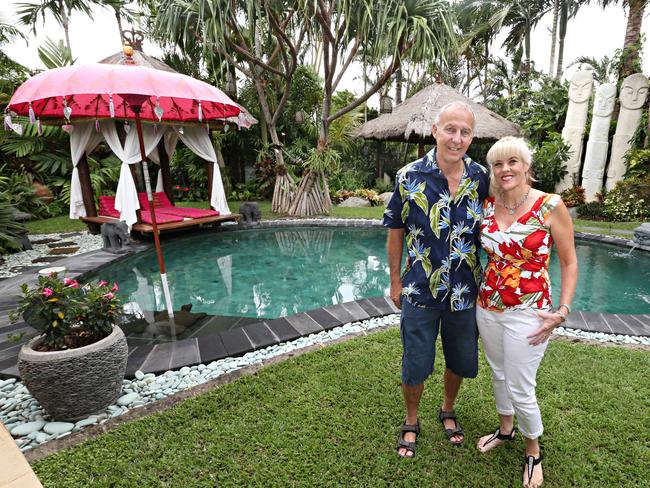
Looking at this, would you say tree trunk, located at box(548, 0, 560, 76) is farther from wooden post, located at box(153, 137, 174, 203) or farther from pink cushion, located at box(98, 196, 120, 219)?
pink cushion, located at box(98, 196, 120, 219)

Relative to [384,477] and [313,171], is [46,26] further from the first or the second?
[384,477]

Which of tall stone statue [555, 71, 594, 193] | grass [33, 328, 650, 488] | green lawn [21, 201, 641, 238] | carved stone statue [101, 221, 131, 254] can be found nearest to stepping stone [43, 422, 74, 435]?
grass [33, 328, 650, 488]

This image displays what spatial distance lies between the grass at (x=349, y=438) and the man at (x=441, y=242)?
1.41ft

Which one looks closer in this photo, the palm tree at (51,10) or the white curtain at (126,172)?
the white curtain at (126,172)

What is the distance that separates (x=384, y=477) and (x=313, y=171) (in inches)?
301

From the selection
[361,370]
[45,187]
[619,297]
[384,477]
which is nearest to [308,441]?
[384,477]

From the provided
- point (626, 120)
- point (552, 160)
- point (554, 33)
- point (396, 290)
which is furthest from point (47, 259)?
point (554, 33)

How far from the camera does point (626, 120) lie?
8727mm

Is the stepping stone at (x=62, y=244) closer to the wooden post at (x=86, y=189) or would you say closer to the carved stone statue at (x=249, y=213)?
the wooden post at (x=86, y=189)

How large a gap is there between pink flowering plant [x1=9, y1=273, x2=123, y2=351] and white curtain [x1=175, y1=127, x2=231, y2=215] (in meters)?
5.52

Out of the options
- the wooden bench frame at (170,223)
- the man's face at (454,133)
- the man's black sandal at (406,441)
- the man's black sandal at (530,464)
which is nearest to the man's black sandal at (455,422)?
the man's black sandal at (406,441)

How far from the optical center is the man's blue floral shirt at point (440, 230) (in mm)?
1537

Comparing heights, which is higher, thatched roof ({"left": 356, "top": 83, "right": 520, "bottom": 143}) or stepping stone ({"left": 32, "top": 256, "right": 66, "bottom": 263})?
thatched roof ({"left": 356, "top": 83, "right": 520, "bottom": 143})

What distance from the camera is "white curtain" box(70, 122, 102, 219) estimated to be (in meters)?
6.75
